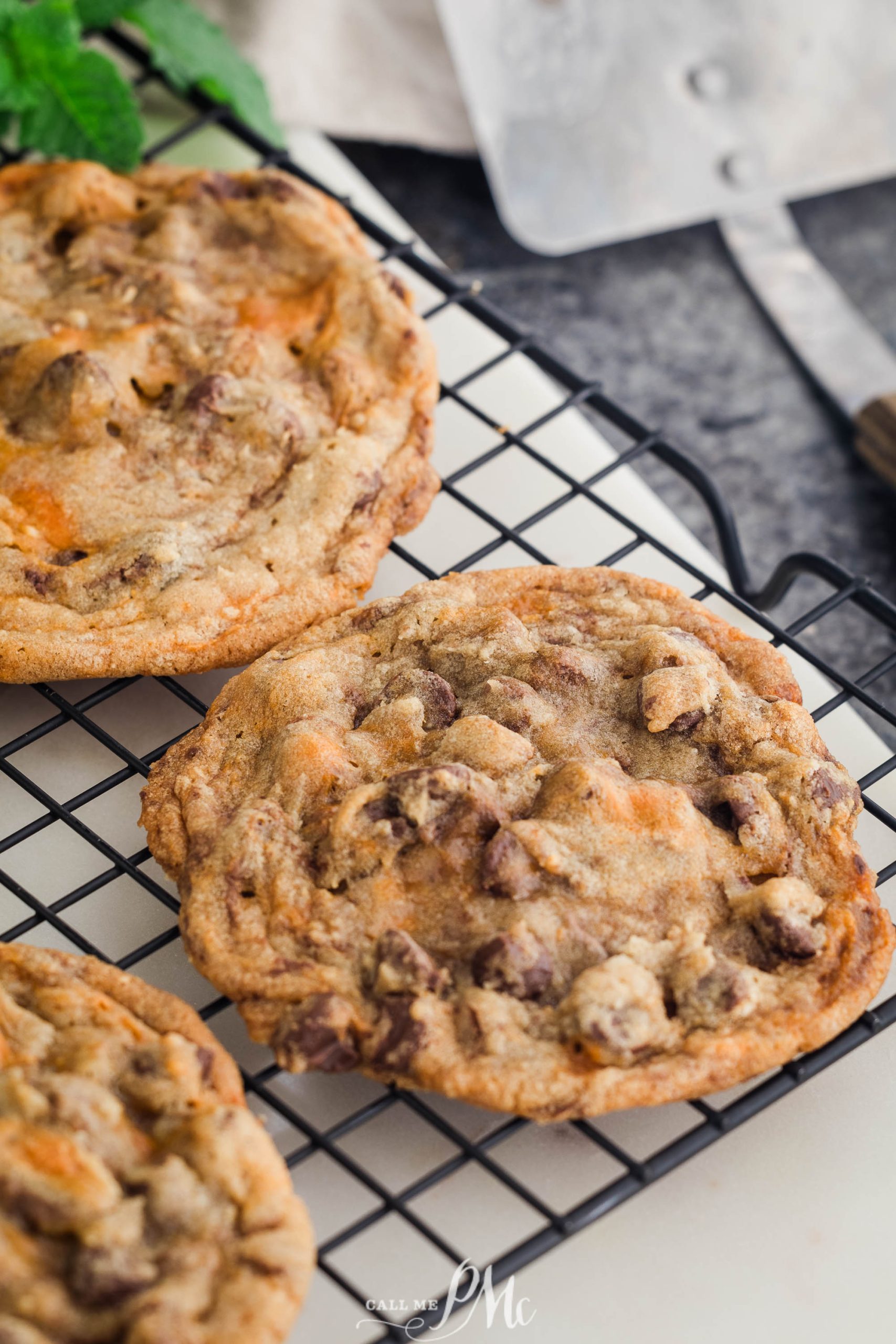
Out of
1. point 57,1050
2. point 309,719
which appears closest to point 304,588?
point 309,719

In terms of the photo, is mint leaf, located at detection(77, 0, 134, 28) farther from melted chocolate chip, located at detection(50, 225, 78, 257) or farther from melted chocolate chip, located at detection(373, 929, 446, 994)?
melted chocolate chip, located at detection(373, 929, 446, 994)

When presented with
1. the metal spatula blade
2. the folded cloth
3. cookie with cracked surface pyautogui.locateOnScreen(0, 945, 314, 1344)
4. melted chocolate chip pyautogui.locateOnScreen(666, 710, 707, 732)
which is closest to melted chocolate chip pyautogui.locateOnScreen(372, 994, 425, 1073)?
cookie with cracked surface pyautogui.locateOnScreen(0, 945, 314, 1344)

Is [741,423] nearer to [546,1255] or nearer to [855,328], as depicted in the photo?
[855,328]

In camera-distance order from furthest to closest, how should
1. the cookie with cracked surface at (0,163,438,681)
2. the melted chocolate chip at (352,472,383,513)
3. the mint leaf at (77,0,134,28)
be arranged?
the mint leaf at (77,0,134,28), the melted chocolate chip at (352,472,383,513), the cookie with cracked surface at (0,163,438,681)

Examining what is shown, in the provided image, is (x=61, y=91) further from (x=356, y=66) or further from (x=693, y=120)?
(x=693, y=120)

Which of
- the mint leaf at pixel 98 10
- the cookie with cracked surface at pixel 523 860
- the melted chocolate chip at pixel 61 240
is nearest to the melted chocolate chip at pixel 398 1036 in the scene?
the cookie with cracked surface at pixel 523 860
